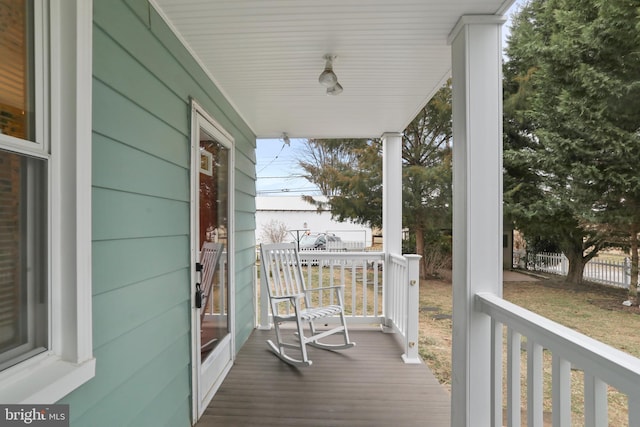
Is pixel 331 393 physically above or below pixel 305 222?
below

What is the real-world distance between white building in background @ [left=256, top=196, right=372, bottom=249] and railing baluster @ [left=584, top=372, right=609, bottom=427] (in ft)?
25.7

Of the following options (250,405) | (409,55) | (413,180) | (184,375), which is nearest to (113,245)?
(184,375)

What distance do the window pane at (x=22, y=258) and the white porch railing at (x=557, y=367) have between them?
160 centimetres

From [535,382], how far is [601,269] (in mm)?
2186

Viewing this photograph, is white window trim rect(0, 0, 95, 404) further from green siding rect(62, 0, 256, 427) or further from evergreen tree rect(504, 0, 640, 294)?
evergreen tree rect(504, 0, 640, 294)

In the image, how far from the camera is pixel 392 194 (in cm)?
413

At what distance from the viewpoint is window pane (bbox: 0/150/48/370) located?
35.5 inches

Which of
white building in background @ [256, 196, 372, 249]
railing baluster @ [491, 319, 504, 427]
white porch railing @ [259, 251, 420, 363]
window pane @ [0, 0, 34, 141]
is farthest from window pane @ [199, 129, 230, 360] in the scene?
white building in background @ [256, 196, 372, 249]

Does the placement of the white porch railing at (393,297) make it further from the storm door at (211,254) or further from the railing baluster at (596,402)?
the railing baluster at (596,402)

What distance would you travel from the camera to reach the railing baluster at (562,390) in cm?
112

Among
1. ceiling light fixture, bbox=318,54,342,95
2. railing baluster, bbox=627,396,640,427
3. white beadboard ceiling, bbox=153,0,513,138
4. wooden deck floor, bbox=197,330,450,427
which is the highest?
white beadboard ceiling, bbox=153,0,513,138

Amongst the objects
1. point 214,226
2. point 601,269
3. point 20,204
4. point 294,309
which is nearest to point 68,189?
point 20,204

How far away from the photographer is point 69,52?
1050mm

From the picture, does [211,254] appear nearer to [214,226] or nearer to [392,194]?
[214,226]
